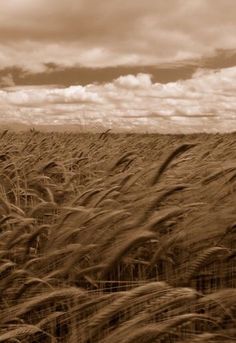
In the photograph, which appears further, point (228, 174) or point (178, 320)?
point (228, 174)

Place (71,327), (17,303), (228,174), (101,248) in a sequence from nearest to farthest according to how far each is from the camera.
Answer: (71,327) → (17,303) → (101,248) → (228,174)

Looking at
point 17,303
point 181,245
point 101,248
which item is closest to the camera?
point 17,303

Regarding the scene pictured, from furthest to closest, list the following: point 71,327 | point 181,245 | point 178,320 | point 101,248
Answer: point 181,245, point 101,248, point 71,327, point 178,320

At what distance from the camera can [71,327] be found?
1491mm

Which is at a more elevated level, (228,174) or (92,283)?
(228,174)

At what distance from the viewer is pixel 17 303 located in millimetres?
1638

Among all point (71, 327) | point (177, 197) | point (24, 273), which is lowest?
point (71, 327)

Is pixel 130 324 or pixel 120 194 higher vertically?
pixel 120 194

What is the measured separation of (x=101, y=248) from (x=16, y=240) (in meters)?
0.35

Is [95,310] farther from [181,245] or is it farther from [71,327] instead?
[181,245]

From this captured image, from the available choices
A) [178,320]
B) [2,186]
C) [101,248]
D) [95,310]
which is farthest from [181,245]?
[2,186]

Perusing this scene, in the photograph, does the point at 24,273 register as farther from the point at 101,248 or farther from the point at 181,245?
the point at 181,245

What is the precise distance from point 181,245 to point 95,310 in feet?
2.13

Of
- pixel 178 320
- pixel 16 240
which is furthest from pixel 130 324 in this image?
pixel 16 240
